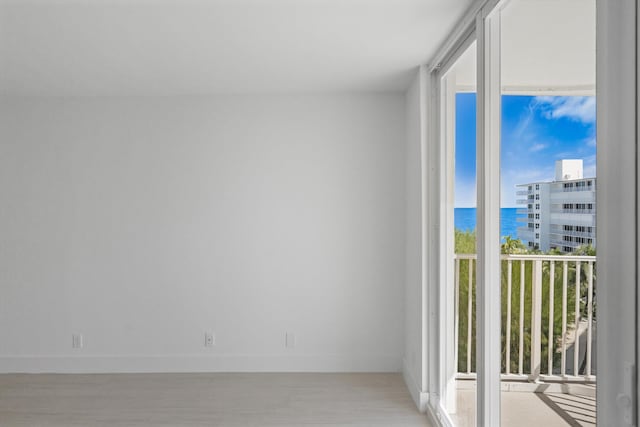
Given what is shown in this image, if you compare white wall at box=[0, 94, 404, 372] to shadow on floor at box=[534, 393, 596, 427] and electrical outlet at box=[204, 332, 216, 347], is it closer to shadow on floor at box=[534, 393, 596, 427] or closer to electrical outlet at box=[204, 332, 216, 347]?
electrical outlet at box=[204, 332, 216, 347]

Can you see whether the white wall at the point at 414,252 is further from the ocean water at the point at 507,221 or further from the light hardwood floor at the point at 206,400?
the ocean water at the point at 507,221

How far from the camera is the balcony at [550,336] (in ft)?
4.81

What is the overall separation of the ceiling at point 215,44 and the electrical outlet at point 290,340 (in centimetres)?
227

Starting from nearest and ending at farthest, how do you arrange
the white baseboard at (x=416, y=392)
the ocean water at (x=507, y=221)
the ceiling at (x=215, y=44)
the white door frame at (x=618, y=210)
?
the white door frame at (x=618, y=210) < the ocean water at (x=507, y=221) < the ceiling at (x=215, y=44) < the white baseboard at (x=416, y=392)

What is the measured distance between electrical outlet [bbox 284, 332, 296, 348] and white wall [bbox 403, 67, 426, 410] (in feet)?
Result: 3.38

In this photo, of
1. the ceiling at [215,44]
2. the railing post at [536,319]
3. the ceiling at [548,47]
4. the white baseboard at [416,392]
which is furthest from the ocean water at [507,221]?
the white baseboard at [416,392]

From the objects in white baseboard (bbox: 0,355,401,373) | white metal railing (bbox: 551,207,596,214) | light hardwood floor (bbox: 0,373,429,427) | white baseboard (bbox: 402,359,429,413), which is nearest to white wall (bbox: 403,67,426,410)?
white baseboard (bbox: 402,359,429,413)

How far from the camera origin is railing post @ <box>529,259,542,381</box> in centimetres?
179

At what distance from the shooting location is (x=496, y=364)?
2.24m

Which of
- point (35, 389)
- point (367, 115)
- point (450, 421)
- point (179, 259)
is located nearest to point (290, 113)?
point (367, 115)

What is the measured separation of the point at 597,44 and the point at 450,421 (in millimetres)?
2541

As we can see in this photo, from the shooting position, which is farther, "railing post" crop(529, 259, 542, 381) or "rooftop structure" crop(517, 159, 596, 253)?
"railing post" crop(529, 259, 542, 381)

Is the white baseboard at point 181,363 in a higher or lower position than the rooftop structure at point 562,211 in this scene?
lower

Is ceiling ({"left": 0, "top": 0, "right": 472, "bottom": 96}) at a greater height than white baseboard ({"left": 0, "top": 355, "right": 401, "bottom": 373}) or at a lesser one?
greater
